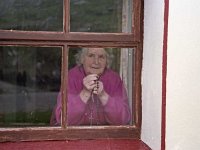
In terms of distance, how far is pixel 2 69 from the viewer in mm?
1699

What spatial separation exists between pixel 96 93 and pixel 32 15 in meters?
0.41

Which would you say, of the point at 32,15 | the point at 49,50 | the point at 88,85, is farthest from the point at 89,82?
the point at 32,15

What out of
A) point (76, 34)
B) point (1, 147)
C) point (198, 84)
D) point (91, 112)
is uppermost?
point (76, 34)

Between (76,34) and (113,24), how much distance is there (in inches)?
6.3

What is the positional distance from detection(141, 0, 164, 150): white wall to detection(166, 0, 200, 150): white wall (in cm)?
5

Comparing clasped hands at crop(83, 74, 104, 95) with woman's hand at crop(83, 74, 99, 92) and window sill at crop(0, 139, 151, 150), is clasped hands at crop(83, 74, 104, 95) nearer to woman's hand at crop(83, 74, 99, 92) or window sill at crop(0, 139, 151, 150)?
woman's hand at crop(83, 74, 99, 92)

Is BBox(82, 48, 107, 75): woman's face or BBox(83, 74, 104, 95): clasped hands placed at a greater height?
BBox(82, 48, 107, 75): woman's face

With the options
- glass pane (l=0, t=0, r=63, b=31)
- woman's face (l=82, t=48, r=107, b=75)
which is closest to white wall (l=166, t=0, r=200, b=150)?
woman's face (l=82, t=48, r=107, b=75)

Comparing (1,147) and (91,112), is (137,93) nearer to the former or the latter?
(91,112)

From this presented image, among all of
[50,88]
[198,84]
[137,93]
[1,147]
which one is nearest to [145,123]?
[137,93]

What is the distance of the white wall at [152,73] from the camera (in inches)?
63.2

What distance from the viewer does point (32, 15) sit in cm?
171

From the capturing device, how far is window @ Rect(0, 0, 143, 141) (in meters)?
1.70

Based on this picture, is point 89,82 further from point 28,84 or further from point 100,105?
point 28,84
